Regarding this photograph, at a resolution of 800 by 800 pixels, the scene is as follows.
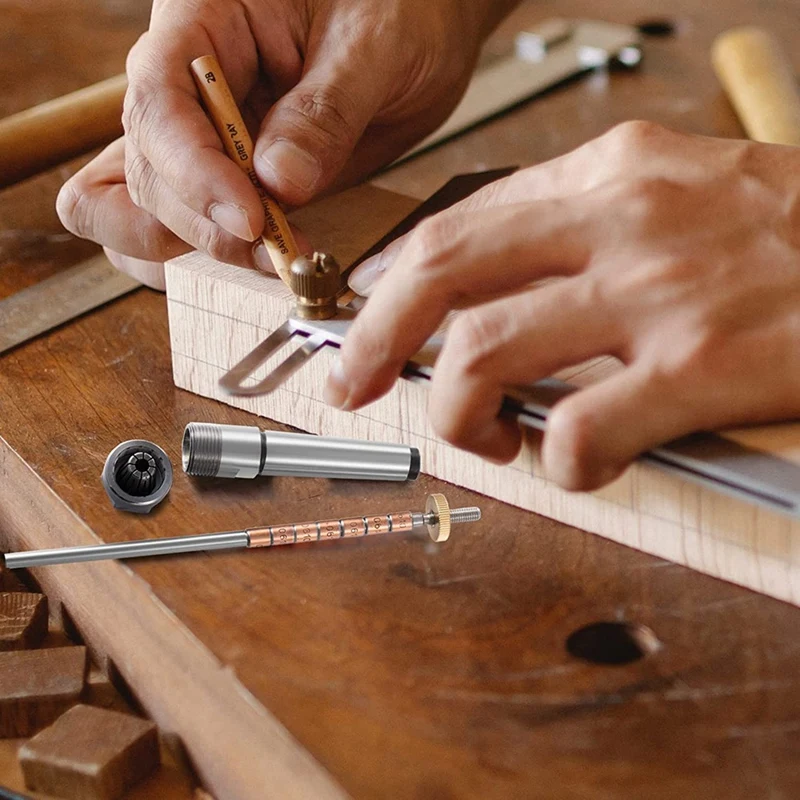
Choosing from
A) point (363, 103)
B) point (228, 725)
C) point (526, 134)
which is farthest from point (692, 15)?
point (228, 725)

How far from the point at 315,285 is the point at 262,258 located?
0.35 ft

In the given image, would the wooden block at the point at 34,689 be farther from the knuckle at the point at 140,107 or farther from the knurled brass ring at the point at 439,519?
the knuckle at the point at 140,107

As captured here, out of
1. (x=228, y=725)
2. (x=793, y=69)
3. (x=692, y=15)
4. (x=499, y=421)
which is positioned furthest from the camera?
(x=692, y=15)

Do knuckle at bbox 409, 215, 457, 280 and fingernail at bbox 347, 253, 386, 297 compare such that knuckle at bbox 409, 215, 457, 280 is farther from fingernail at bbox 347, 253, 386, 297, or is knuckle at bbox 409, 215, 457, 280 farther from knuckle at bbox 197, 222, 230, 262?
knuckle at bbox 197, 222, 230, 262

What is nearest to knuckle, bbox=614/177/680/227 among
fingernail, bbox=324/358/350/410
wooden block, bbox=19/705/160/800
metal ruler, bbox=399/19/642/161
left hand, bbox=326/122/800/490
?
left hand, bbox=326/122/800/490

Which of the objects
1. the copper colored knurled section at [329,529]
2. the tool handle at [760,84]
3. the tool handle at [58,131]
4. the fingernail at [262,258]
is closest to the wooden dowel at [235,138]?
the fingernail at [262,258]

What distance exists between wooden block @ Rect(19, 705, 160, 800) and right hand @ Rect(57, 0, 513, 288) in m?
0.40

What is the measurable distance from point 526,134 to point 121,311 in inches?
24.4

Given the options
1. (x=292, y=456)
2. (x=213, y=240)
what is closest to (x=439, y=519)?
(x=292, y=456)

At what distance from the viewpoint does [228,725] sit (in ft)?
2.08

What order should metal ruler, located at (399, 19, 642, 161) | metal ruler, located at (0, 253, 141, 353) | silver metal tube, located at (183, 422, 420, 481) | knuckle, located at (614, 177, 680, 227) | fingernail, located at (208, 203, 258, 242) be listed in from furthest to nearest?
metal ruler, located at (399, 19, 642, 161) → metal ruler, located at (0, 253, 141, 353) → fingernail, located at (208, 203, 258, 242) → silver metal tube, located at (183, 422, 420, 481) → knuckle, located at (614, 177, 680, 227)

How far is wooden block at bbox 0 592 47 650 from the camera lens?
76cm

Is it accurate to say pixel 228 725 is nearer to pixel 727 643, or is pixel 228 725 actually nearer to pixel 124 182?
pixel 727 643

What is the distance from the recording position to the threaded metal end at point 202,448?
0.78m
